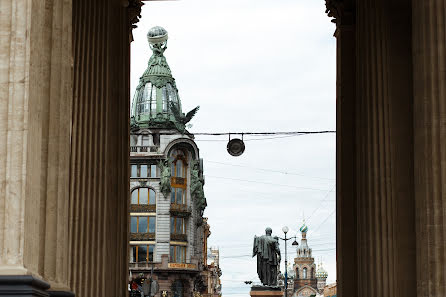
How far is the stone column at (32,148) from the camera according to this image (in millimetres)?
9219

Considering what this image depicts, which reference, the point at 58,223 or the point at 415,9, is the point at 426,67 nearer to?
the point at 415,9

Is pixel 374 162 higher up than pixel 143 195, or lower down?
lower down

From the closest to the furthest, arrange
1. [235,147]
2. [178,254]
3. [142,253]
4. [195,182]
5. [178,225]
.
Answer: [235,147] → [142,253] → [178,254] → [178,225] → [195,182]

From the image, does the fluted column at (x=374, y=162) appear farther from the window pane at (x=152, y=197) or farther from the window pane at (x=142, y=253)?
the window pane at (x=152, y=197)

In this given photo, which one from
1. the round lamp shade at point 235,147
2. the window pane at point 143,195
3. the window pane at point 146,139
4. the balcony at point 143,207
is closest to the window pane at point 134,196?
the window pane at point 143,195

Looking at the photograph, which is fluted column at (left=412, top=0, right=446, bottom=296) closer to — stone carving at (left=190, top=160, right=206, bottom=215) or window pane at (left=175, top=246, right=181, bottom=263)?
window pane at (left=175, top=246, right=181, bottom=263)

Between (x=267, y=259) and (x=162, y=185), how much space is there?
49531 mm

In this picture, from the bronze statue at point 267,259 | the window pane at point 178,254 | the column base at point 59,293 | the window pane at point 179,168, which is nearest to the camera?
the column base at point 59,293

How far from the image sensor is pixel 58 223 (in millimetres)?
10883

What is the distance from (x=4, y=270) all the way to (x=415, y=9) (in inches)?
292

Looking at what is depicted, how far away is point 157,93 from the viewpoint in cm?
9800

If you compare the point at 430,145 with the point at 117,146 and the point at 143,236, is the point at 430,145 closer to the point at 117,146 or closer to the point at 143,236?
the point at 117,146

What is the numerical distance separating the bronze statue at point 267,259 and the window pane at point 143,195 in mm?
48776

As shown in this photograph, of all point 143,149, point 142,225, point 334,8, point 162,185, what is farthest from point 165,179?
point 334,8
